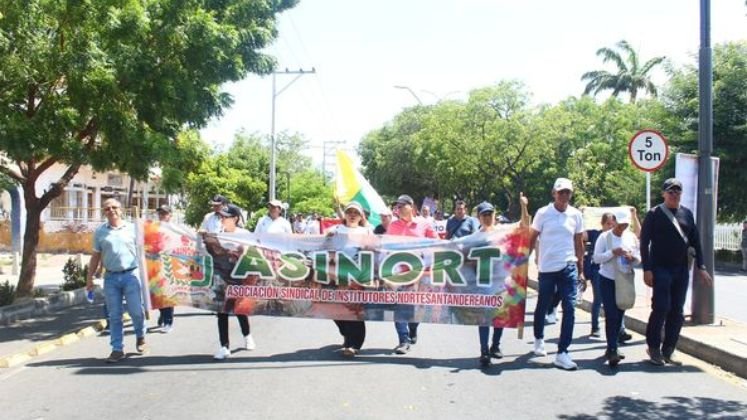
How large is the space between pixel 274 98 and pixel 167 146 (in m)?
28.2

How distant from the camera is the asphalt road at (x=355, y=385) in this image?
6262mm

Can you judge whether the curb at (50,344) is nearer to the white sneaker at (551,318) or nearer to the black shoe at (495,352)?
the black shoe at (495,352)

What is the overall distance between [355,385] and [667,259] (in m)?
3.44

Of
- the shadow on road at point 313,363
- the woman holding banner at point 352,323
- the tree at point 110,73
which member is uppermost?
the tree at point 110,73

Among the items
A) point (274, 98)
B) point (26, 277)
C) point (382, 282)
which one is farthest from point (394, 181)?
point (382, 282)

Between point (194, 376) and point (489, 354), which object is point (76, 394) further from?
point (489, 354)

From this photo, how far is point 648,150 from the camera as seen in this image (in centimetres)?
1148

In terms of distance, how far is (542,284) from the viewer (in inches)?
313

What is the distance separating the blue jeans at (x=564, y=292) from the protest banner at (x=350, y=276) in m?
0.28

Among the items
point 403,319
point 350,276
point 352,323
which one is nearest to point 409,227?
point 350,276

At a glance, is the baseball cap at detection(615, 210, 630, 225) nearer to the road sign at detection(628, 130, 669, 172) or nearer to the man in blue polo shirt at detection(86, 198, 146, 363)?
the road sign at detection(628, 130, 669, 172)

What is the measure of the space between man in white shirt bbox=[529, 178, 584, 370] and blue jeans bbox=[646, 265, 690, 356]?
837 millimetres

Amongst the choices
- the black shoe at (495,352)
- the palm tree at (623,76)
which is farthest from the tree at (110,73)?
the palm tree at (623,76)

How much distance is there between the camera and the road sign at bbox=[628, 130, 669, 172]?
37.4 feet
